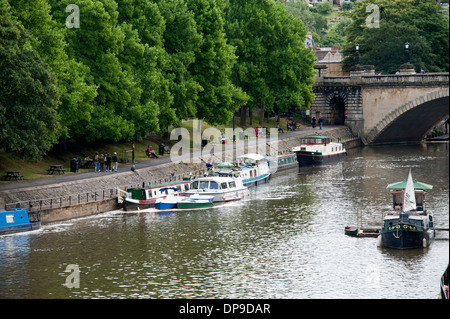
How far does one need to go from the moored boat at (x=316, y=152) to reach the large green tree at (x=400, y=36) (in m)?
27.5

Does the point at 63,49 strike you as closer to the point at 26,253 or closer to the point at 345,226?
the point at 26,253

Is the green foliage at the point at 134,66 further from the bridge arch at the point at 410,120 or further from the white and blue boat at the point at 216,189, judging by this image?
the bridge arch at the point at 410,120

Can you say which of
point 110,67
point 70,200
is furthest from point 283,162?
point 70,200

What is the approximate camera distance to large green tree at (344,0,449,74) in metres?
119

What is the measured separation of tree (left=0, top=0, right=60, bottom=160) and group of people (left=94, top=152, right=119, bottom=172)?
10.0 metres

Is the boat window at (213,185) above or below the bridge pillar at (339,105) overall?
below

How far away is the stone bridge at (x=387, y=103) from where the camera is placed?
113 metres

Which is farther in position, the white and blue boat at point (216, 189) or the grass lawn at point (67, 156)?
the white and blue boat at point (216, 189)

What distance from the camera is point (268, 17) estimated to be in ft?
360

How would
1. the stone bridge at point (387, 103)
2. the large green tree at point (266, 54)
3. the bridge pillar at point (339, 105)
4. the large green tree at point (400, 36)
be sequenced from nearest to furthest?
1. the large green tree at point (266, 54)
2. the stone bridge at point (387, 103)
3. the large green tree at point (400, 36)
4. the bridge pillar at point (339, 105)

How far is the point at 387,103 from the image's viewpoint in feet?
386

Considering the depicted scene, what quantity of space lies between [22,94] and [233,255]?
22551 millimetres

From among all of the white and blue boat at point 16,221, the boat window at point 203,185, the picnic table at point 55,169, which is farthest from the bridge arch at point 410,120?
the white and blue boat at point 16,221

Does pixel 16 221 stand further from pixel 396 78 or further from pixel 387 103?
pixel 387 103
